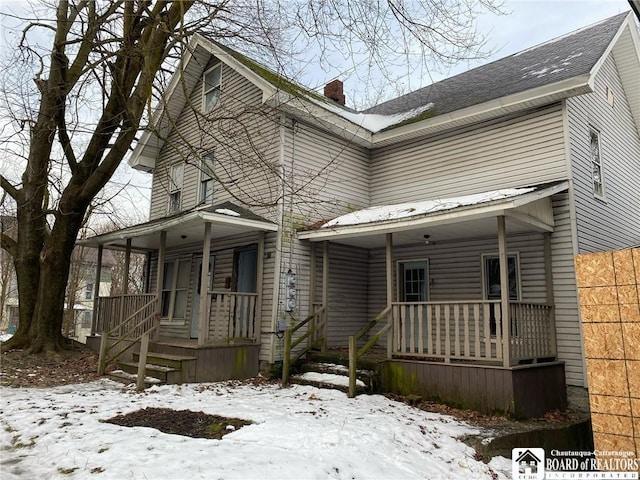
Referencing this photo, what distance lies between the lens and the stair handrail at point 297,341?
29.1ft

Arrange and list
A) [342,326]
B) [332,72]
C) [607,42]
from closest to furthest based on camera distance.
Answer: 1. [332,72]
2. [607,42]
3. [342,326]

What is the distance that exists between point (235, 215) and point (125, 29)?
5.14 m

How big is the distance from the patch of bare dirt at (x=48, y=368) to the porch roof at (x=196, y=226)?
3004 millimetres

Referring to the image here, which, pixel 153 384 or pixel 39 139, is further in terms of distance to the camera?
pixel 39 139

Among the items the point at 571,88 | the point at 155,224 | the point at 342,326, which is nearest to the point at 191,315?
the point at 155,224

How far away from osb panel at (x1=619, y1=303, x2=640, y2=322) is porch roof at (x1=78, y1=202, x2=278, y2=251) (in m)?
6.59

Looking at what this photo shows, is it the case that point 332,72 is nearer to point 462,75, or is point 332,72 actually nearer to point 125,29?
point 125,29

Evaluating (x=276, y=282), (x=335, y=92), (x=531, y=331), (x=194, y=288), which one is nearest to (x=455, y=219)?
(x=531, y=331)

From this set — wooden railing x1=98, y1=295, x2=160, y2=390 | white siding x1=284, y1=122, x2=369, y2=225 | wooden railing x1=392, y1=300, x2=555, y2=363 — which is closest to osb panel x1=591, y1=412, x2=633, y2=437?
wooden railing x1=392, y1=300, x2=555, y2=363

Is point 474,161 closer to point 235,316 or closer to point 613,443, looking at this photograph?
point 235,316

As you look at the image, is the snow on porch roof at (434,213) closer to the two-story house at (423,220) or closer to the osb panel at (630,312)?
the two-story house at (423,220)

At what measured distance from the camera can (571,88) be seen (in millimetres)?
8562

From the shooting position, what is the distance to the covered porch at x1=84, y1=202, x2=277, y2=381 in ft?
30.2

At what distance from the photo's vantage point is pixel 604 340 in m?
4.97
